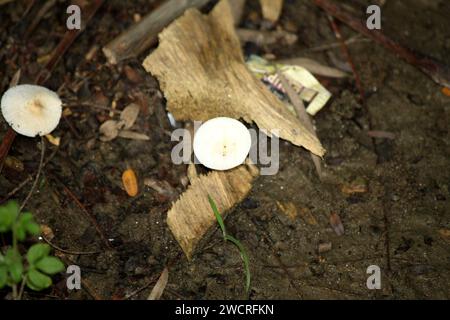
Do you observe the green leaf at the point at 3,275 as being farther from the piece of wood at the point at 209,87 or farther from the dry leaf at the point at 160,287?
the piece of wood at the point at 209,87

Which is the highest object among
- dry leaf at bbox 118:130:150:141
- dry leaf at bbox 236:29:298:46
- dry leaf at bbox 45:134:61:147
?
dry leaf at bbox 236:29:298:46

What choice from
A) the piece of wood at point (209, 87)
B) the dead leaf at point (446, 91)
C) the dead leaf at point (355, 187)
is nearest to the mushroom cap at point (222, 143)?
the piece of wood at point (209, 87)

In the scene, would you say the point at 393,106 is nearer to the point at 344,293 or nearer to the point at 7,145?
the point at 344,293

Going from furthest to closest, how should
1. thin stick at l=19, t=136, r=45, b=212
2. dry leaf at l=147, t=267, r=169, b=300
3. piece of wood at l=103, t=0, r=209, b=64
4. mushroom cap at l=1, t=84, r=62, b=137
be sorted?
piece of wood at l=103, t=0, r=209, b=64, mushroom cap at l=1, t=84, r=62, b=137, thin stick at l=19, t=136, r=45, b=212, dry leaf at l=147, t=267, r=169, b=300

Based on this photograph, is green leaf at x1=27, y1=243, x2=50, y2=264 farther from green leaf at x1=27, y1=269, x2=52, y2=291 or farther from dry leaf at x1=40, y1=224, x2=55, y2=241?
dry leaf at x1=40, y1=224, x2=55, y2=241

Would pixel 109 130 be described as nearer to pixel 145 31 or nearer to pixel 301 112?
pixel 145 31

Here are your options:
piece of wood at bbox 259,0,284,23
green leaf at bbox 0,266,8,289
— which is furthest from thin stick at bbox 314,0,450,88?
green leaf at bbox 0,266,8,289
